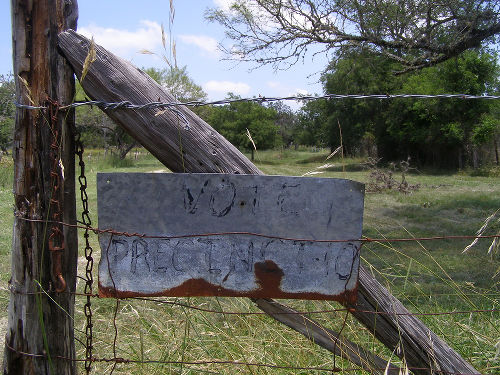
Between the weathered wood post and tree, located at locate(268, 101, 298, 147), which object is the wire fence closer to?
the weathered wood post

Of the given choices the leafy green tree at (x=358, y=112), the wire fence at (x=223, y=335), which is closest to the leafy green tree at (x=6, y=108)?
the leafy green tree at (x=358, y=112)

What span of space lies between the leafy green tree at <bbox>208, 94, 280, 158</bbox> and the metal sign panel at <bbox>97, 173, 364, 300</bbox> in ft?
88.7

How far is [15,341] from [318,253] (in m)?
1.12

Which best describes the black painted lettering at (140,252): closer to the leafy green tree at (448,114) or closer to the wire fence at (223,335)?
the wire fence at (223,335)

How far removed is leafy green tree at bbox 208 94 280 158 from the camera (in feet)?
97.1

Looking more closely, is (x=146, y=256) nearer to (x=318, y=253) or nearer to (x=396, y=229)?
(x=318, y=253)

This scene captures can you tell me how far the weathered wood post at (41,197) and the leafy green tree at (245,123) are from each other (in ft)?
88.3

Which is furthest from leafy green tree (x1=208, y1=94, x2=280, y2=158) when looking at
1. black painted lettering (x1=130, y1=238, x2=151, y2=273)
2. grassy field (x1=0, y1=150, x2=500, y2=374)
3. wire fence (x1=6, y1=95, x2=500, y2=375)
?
black painted lettering (x1=130, y1=238, x2=151, y2=273)

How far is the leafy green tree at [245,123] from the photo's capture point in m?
29.6

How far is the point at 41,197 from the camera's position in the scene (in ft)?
5.41

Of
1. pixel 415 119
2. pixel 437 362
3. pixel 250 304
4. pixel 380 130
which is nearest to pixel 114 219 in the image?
pixel 437 362

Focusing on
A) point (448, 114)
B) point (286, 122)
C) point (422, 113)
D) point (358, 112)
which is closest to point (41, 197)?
point (448, 114)

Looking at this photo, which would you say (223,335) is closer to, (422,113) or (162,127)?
(162,127)

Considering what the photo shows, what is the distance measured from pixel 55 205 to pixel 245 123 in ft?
97.4
